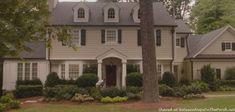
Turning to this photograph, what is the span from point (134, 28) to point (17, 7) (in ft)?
68.1

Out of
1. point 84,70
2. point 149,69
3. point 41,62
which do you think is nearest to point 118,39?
point 84,70

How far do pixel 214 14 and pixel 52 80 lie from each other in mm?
26150

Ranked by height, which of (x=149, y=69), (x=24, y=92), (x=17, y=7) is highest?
(x=17, y=7)

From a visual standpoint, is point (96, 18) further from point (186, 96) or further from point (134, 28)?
point (186, 96)

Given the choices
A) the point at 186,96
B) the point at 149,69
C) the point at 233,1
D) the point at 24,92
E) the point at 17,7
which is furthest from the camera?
the point at 233,1

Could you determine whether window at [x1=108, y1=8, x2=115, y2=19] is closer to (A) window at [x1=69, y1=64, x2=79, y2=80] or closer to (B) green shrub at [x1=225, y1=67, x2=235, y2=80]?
(A) window at [x1=69, y1=64, x2=79, y2=80]

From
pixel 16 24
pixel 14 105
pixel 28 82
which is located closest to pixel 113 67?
pixel 28 82

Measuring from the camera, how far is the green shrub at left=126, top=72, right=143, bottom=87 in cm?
3045

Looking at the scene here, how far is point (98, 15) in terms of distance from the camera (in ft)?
112

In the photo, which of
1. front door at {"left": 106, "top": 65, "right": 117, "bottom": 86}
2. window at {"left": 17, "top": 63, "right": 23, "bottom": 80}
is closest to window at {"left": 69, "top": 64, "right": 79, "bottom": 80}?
front door at {"left": 106, "top": 65, "right": 117, "bottom": 86}

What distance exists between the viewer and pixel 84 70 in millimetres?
32312

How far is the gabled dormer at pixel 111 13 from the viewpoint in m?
33.1

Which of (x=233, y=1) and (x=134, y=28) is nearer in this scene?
(x=134, y=28)

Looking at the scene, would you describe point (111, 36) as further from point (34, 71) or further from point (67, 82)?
point (34, 71)
